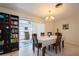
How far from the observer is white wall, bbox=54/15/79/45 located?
1992 mm

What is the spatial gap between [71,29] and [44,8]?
0.76 m

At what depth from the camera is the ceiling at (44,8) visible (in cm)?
193

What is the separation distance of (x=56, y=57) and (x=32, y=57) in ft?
1.67

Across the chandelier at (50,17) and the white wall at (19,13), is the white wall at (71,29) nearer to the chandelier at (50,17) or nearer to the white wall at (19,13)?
the chandelier at (50,17)

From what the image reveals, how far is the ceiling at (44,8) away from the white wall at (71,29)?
11cm

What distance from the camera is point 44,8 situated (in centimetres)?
200

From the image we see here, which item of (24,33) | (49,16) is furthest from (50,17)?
(24,33)

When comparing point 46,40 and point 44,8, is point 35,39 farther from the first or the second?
point 44,8

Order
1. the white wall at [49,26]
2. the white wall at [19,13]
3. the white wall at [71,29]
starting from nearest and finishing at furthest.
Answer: the white wall at [19,13]
the white wall at [71,29]
the white wall at [49,26]

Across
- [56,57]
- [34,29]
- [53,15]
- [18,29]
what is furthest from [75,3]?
[18,29]

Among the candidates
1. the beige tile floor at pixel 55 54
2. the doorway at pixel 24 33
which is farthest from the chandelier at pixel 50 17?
the beige tile floor at pixel 55 54

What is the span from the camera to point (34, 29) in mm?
2098

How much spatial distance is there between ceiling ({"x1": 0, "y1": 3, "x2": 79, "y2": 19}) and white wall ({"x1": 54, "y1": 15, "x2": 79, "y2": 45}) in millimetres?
109

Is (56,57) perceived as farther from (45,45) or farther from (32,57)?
(32,57)
